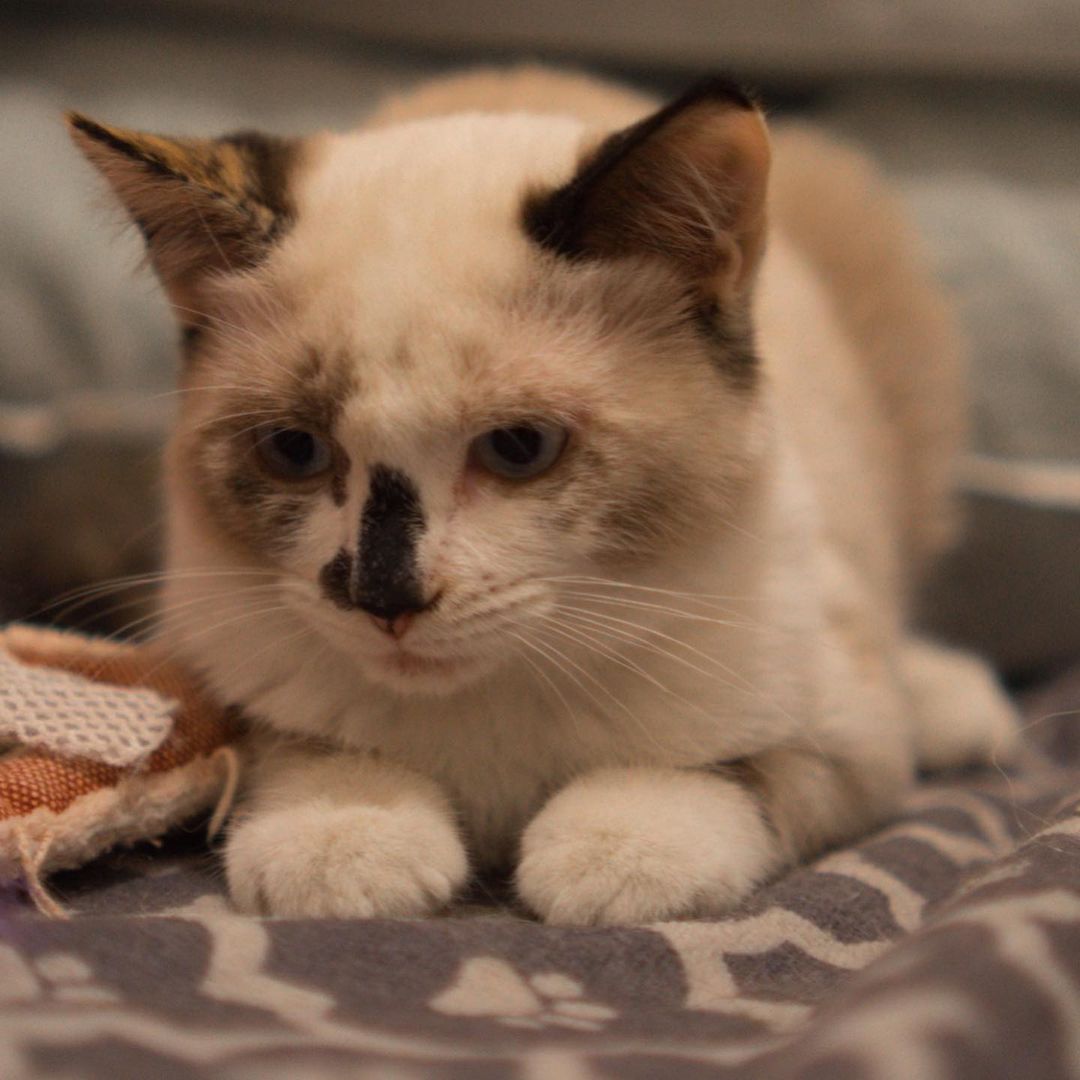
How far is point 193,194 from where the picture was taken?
1.04 meters

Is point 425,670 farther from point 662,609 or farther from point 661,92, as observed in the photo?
point 661,92

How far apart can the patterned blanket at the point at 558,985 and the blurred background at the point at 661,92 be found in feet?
3.37

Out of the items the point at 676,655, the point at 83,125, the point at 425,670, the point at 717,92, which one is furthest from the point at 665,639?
the point at 83,125

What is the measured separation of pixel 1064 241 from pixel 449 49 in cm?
109

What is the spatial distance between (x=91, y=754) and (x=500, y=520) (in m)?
0.37

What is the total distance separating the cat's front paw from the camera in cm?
93

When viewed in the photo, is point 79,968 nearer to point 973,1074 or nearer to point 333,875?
point 333,875

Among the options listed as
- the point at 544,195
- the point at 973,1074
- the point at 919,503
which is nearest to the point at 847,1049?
the point at 973,1074

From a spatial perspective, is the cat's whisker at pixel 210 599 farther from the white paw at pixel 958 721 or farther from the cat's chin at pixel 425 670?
the white paw at pixel 958 721

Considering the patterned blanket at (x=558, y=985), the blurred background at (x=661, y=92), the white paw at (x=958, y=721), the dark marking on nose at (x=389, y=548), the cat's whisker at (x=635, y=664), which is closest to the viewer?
the patterned blanket at (x=558, y=985)

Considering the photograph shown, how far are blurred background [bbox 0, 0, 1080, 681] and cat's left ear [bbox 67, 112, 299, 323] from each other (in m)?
0.74

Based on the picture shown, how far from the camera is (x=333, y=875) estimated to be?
0.93 metres

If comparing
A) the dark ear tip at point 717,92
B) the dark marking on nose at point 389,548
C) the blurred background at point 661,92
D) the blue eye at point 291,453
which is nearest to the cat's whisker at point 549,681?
the dark marking on nose at point 389,548

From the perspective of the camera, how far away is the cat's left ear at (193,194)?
3.33ft
